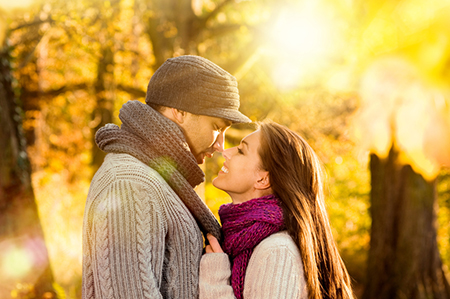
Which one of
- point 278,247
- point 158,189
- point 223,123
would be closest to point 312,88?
point 223,123

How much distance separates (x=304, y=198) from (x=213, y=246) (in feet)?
1.92

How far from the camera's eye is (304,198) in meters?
2.35

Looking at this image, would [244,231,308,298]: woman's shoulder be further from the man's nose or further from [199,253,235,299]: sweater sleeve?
the man's nose

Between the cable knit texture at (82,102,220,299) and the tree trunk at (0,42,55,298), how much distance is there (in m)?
2.76

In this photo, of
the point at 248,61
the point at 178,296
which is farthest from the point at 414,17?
the point at 178,296

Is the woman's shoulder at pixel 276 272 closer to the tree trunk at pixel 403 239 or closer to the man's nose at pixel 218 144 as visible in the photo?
the man's nose at pixel 218 144

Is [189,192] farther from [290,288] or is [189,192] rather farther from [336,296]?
[336,296]

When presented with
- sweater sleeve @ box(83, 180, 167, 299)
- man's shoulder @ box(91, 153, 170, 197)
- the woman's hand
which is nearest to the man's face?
man's shoulder @ box(91, 153, 170, 197)

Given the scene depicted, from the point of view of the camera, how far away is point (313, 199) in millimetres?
2432

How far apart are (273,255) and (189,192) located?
540 millimetres

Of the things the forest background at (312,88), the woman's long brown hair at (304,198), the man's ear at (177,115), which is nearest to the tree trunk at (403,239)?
the forest background at (312,88)

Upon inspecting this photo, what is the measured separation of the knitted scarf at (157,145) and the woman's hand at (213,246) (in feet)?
0.37

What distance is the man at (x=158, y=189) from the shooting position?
1.73 meters

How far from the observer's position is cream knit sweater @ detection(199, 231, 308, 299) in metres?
2.03
